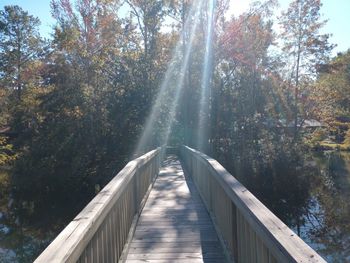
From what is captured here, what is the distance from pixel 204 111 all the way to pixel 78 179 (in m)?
8.24

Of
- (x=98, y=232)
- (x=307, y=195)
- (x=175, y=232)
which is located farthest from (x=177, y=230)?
(x=307, y=195)

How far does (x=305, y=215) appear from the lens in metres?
14.5

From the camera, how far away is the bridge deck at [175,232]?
462cm

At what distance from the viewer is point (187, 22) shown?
2558 centimetres

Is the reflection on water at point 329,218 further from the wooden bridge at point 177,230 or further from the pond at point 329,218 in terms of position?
the wooden bridge at point 177,230

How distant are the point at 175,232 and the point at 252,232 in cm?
265

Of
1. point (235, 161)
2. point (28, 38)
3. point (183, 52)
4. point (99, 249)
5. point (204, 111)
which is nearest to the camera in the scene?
point (99, 249)

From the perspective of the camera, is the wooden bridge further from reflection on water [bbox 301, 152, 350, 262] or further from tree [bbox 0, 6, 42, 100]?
tree [bbox 0, 6, 42, 100]

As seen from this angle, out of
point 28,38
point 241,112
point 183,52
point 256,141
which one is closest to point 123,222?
point 256,141

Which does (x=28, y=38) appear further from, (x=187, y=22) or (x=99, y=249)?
(x=99, y=249)

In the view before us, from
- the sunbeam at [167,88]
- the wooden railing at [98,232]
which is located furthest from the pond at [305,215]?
the wooden railing at [98,232]

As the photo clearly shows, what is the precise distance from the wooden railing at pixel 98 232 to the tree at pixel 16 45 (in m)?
34.7

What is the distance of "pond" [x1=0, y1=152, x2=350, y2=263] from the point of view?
35.5 ft

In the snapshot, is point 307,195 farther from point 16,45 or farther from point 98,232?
point 16,45
